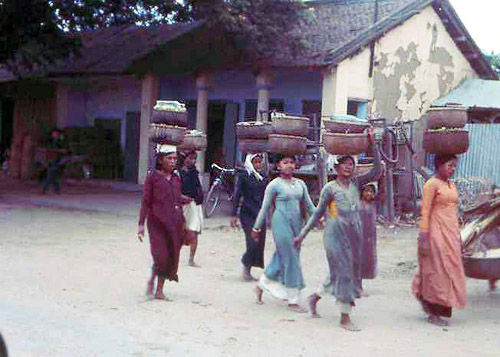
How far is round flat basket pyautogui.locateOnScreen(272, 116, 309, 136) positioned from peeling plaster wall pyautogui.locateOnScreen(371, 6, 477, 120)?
8.00 metres

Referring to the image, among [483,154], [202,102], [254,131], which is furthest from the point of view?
[202,102]

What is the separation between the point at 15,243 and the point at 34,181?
12131 mm

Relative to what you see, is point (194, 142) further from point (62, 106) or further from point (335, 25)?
point (62, 106)

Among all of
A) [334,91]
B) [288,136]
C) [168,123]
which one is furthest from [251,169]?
[334,91]

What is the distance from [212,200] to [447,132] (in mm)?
8575

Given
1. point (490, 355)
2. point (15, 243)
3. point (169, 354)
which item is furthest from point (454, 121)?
point (15, 243)

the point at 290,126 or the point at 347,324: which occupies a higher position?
the point at 290,126

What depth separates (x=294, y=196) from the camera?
7.42m

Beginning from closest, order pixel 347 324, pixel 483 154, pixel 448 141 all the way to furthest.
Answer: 1. pixel 347 324
2. pixel 448 141
3. pixel 483 154

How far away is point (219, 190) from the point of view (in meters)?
15.5

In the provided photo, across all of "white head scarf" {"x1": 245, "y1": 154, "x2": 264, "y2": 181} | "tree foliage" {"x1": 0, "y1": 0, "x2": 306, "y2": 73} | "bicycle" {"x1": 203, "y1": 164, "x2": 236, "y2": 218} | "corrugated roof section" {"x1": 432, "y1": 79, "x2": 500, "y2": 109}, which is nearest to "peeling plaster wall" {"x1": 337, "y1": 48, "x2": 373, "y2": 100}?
"tree foliage" {"x1": 0, "y1": 0, "x2": 306, "y2": 73}

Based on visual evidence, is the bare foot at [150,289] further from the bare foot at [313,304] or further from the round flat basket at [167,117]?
the round flat basket at [167,117]

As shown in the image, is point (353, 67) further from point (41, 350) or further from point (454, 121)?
point (41, 350)

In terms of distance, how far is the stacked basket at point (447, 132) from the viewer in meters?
7.18
